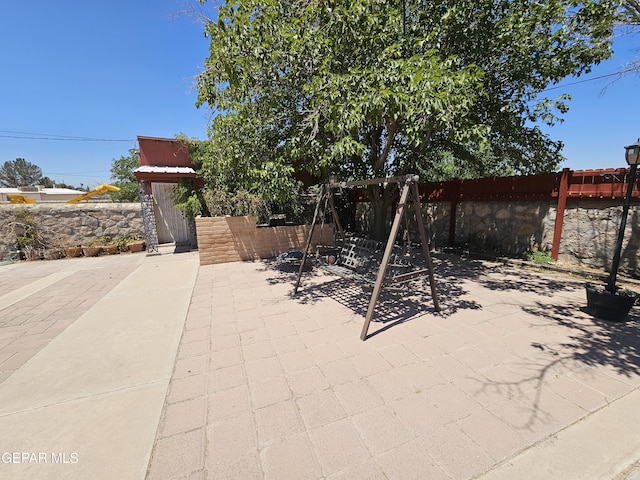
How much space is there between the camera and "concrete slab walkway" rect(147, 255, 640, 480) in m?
1.65

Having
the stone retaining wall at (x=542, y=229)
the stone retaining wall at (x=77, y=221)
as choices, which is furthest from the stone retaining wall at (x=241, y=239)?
the stone retaining wall at (x=77, y=221)

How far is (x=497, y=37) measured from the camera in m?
4.69

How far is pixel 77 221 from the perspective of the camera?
8.94 metres

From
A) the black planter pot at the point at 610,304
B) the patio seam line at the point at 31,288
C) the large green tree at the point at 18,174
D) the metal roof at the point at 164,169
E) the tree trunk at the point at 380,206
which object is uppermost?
the large green tree at the point at 18,174

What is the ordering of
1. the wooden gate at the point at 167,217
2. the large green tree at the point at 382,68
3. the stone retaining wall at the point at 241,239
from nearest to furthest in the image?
the large green tree at the point at 382,68, the stone retaining wall at the point at 241,239, the wooden gate at the point at 167,217

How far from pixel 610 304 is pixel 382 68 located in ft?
14.4

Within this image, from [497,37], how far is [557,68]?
51.0 inches

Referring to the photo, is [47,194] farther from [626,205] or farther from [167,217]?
[626,205]

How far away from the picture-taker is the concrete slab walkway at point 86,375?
69.2 inches

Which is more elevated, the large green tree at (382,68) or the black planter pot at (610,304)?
the large green tree at (382,68)

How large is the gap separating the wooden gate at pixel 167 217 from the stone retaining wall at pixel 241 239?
3792mm

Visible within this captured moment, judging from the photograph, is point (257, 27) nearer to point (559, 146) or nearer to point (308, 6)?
point (308, 6)

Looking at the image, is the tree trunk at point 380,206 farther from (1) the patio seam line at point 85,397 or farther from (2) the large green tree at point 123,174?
(2) the large green tree at point 123,174

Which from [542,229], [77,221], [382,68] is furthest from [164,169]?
[542,229]
